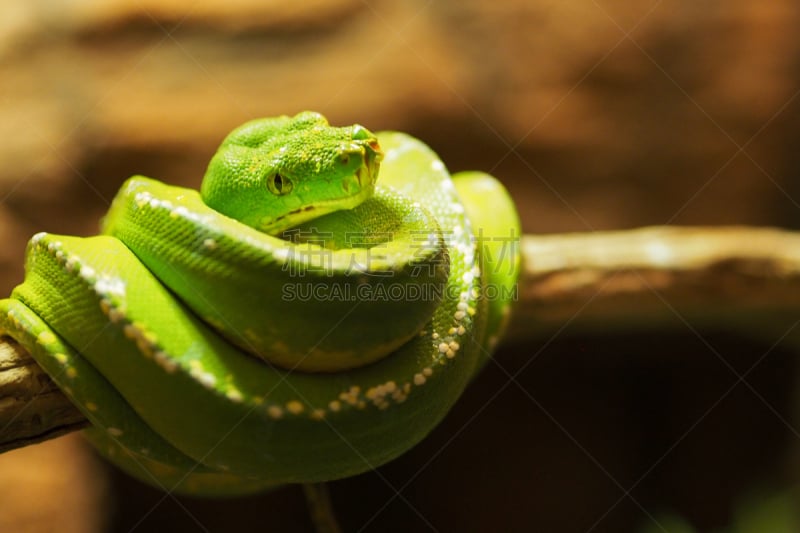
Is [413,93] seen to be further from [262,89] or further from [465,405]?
[465,405]

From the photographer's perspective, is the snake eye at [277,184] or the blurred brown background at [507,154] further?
the blurred brown background at [507,154]

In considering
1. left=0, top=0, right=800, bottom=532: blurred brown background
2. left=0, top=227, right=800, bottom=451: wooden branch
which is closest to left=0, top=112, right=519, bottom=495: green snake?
left=0, top=227, right=800, bottom=451: wooden branch

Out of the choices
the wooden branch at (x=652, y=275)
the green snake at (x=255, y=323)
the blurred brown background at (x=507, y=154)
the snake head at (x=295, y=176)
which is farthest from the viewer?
the blurred brown background at (x=507, y=154)

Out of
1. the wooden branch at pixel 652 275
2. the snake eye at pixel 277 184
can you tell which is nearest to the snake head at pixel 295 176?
the snake eye at pixel 277 184

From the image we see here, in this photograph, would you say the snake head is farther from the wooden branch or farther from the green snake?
the wooden branch

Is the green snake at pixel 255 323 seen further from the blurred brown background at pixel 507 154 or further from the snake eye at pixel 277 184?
the blurred brown background at pixel 507 154

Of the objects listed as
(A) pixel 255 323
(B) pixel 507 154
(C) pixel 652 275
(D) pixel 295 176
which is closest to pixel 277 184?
(D) pixel 295 176

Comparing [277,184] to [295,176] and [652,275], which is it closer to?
[295,176]
